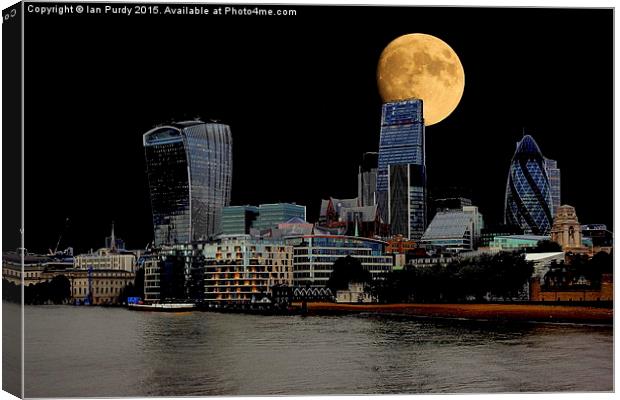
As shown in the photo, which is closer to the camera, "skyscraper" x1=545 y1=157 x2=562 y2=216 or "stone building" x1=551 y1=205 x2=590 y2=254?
"stone building" x1=551 y1=205 x2=590 y2=254

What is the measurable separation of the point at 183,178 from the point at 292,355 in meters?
2.35

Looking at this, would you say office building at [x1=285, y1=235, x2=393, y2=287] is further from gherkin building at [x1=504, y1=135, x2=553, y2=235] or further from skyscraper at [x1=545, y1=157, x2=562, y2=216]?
skyscraper at [x1=545, y1=157, x2=562, y2=216]

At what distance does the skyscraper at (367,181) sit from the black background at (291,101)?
Result: 3.6 inches

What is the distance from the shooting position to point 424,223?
44.3 ft

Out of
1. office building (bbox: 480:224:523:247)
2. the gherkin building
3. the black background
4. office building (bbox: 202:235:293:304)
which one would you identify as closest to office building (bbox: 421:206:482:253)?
office building (bbox: 480:224:523:247)

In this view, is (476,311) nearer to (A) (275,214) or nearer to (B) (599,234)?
(B) (599,234)

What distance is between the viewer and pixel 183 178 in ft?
45.1

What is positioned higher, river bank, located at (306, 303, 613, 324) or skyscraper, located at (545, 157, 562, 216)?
skyscraper, located at (545, 157, 562, 216)

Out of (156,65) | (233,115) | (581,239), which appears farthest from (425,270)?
(156,65)

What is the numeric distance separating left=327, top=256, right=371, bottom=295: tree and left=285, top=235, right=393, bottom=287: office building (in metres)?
0.04

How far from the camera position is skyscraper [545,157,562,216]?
13.3 meters

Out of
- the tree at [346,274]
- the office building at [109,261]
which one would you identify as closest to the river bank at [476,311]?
the tree at [346,274]

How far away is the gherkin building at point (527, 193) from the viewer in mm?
13094

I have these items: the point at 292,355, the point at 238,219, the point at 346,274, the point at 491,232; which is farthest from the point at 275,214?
the point at 491,232
